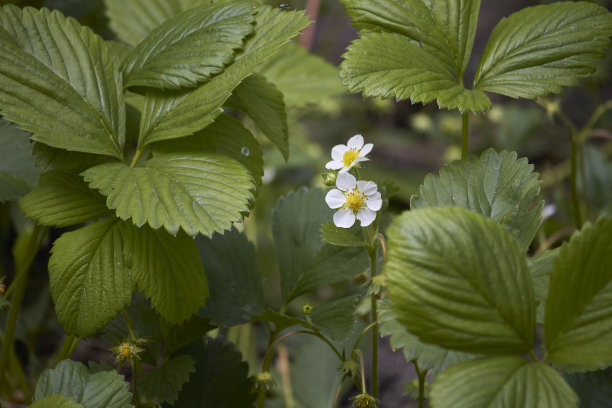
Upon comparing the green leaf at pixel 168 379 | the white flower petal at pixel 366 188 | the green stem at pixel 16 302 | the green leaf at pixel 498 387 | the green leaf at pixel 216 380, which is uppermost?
the white flower petal at pixel 366 188

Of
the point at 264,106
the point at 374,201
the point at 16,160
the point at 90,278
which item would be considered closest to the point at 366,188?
the point at 374,201

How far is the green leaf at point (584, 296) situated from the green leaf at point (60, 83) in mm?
626

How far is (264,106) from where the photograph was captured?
969mm

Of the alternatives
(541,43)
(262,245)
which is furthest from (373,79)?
(262,245)

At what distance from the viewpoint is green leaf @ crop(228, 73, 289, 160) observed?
0.93m

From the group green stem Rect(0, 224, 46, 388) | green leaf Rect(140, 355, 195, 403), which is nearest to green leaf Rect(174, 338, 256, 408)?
green leaf Rect(140, 355, 195, 403)

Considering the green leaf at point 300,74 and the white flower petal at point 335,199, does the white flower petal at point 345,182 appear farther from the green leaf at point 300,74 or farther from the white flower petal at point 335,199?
the green leaf at point 300,74

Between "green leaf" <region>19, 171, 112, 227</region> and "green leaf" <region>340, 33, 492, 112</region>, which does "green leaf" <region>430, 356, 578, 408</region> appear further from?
"green leaf" <region>19, 171, 112, 227</region>

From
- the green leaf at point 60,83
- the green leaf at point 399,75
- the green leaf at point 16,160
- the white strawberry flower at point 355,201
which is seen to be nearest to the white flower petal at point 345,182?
the white strawberry flower at point 355,201

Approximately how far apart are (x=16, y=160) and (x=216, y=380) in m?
0.57

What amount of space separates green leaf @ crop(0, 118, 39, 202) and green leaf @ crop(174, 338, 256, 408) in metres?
0.43

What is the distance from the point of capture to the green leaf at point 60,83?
802mm

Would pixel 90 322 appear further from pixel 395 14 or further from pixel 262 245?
pixel 262 245

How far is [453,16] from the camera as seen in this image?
90cm
